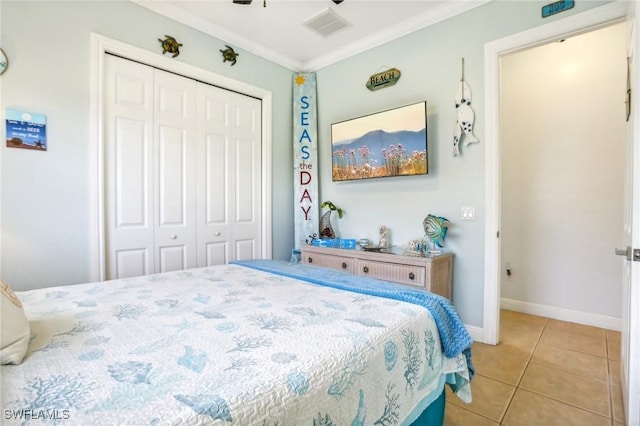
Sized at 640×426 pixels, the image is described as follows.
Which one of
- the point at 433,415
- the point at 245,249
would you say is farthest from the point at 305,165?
the point at 433,415

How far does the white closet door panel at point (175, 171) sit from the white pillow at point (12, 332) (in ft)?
6.41

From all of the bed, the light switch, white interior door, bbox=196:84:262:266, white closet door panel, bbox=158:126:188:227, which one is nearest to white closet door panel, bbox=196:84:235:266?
white interior door, bbox=196:84:262:266

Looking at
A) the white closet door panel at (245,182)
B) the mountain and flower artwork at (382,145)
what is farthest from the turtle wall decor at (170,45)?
the mountain and flower artwork at (382,145)

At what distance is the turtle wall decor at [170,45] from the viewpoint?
2676mm

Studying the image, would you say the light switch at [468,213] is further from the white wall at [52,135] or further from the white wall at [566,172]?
the white wall at [52,135]

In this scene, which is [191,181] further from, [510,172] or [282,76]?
[510,172]

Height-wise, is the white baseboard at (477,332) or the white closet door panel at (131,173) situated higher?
the white closet door panel at (131,173)

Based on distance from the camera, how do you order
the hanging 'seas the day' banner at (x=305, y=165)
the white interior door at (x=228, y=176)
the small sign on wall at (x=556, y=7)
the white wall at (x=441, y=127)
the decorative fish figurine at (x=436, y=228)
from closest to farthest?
the small sign on wall at (x=556, y=7), the white wall at (x=441, y=127), the decorative fish figurine at (x=436, y=228), the white interior door at (x=228, y=176), the hanging 'seas the day' banner at (x=305, y=165)

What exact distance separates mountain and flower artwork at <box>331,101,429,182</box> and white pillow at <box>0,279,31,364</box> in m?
2.65

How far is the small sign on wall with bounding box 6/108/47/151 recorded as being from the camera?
1.99 meters

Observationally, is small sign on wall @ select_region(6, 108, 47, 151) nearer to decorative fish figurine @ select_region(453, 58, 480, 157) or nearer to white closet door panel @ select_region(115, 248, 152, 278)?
white closet door panel @ select_region(115, 248, 152, 278)

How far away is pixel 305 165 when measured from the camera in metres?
3.66

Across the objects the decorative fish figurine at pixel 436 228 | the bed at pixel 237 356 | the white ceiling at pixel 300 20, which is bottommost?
the bed at pixel 237 356

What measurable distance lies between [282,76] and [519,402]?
145 inches
